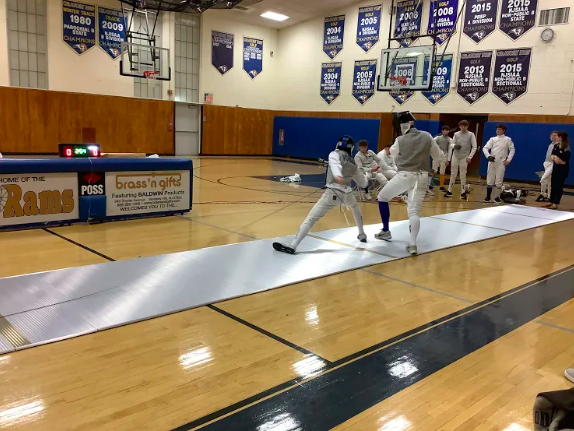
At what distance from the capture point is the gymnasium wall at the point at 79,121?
1561 centimetres

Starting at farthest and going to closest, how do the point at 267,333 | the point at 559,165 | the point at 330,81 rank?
the point at 330,81 < the point at 559,165 < the point at 267,333

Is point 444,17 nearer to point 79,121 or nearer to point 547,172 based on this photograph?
point 547,172

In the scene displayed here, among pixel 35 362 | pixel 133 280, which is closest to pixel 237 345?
pixel 35 362

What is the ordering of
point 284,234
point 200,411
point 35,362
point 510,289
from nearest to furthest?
point 200,411 < point 35,362 < point 510,289 < point 284,234

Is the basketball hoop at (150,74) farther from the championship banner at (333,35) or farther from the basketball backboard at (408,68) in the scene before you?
the basketball backboard at (408,68)

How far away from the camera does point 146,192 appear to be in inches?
280

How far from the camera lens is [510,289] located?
15.3 ft

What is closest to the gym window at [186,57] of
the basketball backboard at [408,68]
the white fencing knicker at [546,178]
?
the basketball backboard at [408,68]

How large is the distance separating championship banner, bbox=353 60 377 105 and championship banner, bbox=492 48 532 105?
4732 mm

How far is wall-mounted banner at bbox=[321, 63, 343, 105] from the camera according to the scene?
1984 centimetres

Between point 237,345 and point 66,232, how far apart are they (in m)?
3.87

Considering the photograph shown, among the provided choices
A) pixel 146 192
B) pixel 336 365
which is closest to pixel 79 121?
pixel 146 192

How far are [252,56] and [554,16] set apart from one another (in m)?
12.1

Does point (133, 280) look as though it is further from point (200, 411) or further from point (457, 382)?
point (457, 382)
